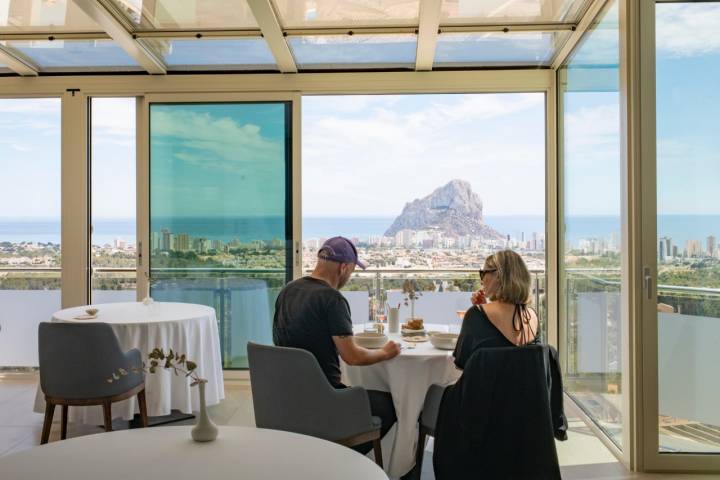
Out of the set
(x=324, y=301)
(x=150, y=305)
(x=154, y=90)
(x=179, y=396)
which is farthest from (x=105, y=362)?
(x=154, y=90)

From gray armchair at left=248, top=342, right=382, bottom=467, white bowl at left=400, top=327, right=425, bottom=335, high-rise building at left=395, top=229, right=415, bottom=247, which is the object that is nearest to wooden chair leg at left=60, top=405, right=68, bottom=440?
gray armchair at left=248, top=342, right=382, bottom=467

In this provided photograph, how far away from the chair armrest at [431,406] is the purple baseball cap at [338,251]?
74 centimetres

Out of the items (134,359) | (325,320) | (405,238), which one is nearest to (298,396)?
(325,320)

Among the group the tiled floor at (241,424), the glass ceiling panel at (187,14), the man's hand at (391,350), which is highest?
the glass ceiling panel at (187,14)

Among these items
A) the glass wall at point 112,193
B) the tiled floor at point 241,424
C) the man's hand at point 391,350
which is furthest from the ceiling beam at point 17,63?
the man's hand at point 391,350

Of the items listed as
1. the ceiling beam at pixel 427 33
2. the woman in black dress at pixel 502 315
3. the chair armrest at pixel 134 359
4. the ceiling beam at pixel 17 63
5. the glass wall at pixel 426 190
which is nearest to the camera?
the woman in black dress at pixel 502 315

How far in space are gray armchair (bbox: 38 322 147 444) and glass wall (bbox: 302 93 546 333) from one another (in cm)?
216

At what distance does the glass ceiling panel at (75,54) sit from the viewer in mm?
4484

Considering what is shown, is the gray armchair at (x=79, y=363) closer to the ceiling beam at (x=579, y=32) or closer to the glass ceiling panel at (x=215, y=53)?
the glass ceiling panel at (x=215, y=53)

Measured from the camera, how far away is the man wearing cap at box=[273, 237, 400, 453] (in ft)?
8.52

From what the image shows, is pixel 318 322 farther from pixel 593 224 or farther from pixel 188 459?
pixel 593 224

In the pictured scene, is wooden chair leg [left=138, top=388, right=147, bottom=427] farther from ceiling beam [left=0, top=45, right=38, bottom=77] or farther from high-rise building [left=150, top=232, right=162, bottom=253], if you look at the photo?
ceiling beam [left=0, top=45, right=38, bottom=77]

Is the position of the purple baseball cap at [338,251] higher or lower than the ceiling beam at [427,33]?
lower

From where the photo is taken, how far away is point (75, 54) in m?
4.74
